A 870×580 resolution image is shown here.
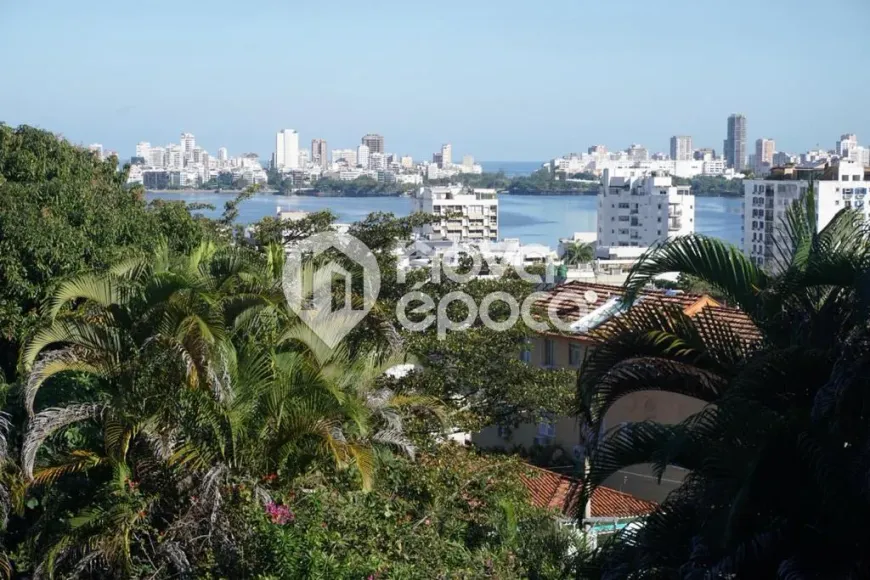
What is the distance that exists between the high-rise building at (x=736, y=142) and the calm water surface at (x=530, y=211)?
40809 mm

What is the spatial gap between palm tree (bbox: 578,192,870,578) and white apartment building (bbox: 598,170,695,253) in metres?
90.1

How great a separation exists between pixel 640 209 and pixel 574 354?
84.1 metres

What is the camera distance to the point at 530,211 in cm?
14500

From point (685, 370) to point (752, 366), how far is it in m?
0.55

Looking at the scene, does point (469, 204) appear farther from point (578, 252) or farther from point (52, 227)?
point (52, 227)

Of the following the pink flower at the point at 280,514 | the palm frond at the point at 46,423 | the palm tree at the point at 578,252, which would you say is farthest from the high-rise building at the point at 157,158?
the pink flower at the point at 280,514

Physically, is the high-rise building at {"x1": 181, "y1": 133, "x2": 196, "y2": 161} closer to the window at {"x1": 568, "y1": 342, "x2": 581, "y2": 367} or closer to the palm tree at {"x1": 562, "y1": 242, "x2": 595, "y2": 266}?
the palm tree at {"x1": 562, "y1": 242, "x2": 595, "y2": 266}

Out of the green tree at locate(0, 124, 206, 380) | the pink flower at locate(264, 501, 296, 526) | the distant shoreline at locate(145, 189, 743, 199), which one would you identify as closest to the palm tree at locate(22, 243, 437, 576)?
the pink flower at locate(264, 501, 296, 526)

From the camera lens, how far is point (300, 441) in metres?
5.75

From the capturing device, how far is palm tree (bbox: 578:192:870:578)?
3365mm

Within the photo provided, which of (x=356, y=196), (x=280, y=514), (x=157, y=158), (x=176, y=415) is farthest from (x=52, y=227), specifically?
(x=157, y=158)

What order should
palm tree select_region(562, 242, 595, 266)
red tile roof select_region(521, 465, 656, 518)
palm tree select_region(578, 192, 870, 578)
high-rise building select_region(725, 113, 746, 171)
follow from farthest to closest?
high-rise building select_region(725, 113, 746, 171), palm tree select_region(562, 242, 595, 266), red tile roof select_region(521, 465, 656, 518), palm tree select_region(578, 192, 870, 578)

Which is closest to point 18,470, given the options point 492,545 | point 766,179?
point 492,545

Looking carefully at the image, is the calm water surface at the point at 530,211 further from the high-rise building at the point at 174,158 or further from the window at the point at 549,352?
the window at the point at 549,352
